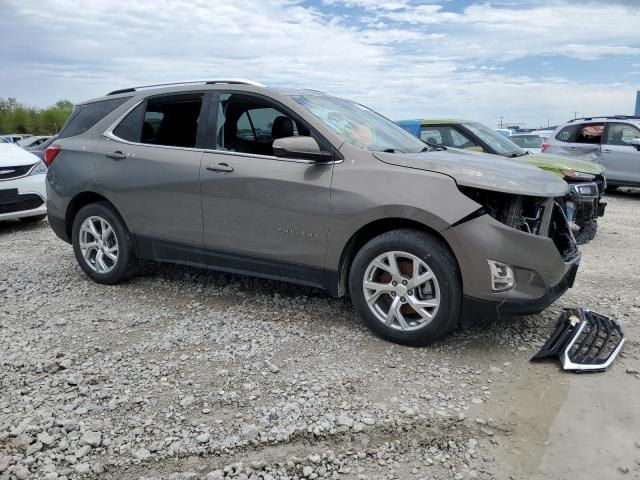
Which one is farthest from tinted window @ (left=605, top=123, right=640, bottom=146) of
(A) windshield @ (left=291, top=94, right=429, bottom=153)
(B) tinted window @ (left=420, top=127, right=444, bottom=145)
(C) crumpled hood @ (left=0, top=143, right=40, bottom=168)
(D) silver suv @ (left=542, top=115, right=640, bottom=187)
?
(C) crumpled hood @ (left=0, top=143, right=40, bottom=168)

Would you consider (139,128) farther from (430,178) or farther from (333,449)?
(333,449)

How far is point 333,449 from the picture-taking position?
276cm

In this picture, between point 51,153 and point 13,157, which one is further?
point 13,157

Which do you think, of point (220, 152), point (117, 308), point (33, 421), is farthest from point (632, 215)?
point (33, 421)

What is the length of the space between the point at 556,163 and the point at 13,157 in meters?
7.81

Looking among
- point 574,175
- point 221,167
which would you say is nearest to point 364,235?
point 221,167

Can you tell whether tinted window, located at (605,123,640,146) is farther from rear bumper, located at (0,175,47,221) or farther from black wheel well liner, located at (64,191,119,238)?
rear bumper, located at (0,175,47,221)

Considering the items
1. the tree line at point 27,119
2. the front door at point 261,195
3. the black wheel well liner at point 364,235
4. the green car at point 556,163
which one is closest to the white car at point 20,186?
the front door at point 261,195

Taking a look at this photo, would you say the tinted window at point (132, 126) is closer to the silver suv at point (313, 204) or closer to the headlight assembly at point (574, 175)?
the silver suv at point (313, 204)

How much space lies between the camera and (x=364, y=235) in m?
4.00

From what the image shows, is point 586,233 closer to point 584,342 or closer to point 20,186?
point 584,342

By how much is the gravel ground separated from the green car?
2.38 meters

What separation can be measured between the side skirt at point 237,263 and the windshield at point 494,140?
512 centimetres

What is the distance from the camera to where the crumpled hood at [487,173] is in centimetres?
355
